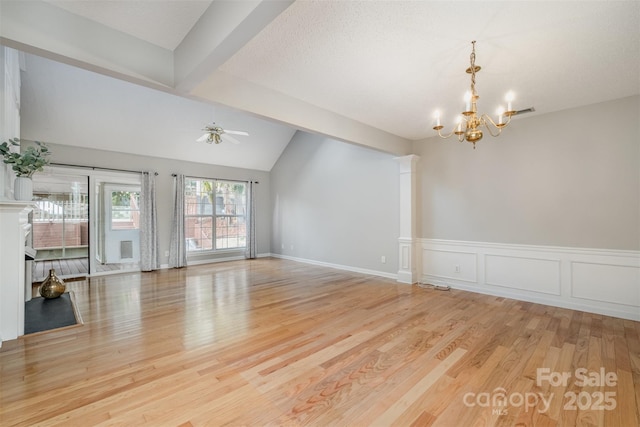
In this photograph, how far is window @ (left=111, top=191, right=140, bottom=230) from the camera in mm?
6105

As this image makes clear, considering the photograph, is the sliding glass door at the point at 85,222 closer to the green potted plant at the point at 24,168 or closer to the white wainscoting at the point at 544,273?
the green potted plant at the point at 24,168

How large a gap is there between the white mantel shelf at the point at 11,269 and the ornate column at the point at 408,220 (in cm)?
504

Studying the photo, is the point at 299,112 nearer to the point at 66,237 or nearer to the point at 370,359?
the point at 370,359

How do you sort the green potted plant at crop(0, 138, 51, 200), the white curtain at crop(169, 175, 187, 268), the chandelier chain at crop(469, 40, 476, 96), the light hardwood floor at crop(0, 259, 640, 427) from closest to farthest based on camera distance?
1. the light hardwood floor at crop(0, 259, 640, 427)
2. the chandelier chain at crop(469, 40, 476, 96)
3. the green potted plant at crop(0, 138, 51, 200)
4. the white curtain at crop(169, 175, 187, 268)

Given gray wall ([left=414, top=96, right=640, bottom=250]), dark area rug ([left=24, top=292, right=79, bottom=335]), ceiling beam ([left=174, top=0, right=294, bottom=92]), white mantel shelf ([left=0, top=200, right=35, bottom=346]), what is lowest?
dark area rug ([left=24, top=292, right=79, bottom=335])

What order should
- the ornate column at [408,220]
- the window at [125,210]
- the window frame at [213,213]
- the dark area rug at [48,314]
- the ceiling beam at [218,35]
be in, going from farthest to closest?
the window frame at [213,213], the window at [125,210], the ornate column at [408,220], the dark area rug at [48,314], the ceiling beam at [218,35]

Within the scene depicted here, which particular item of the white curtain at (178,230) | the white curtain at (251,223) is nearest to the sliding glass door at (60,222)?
the white curtain at (178,230)

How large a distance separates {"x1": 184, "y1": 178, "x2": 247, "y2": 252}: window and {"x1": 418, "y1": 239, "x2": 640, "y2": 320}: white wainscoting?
5158mm

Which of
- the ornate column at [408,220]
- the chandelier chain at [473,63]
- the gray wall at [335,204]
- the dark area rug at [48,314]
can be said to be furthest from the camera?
the gray wall at [335,204]

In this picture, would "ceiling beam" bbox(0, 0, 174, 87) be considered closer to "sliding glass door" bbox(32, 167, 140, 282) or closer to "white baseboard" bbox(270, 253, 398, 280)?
"sliding glass door" bbox(32, 167, 140, 282)

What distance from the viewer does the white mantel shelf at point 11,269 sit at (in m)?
2.70

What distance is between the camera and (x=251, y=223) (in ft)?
25.9

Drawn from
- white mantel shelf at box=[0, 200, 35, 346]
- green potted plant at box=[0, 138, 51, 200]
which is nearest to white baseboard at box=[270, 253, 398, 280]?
white mantel shelf at box=[0, 200, 35, 346]

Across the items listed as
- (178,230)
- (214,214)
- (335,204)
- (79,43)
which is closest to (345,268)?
(335,204)
